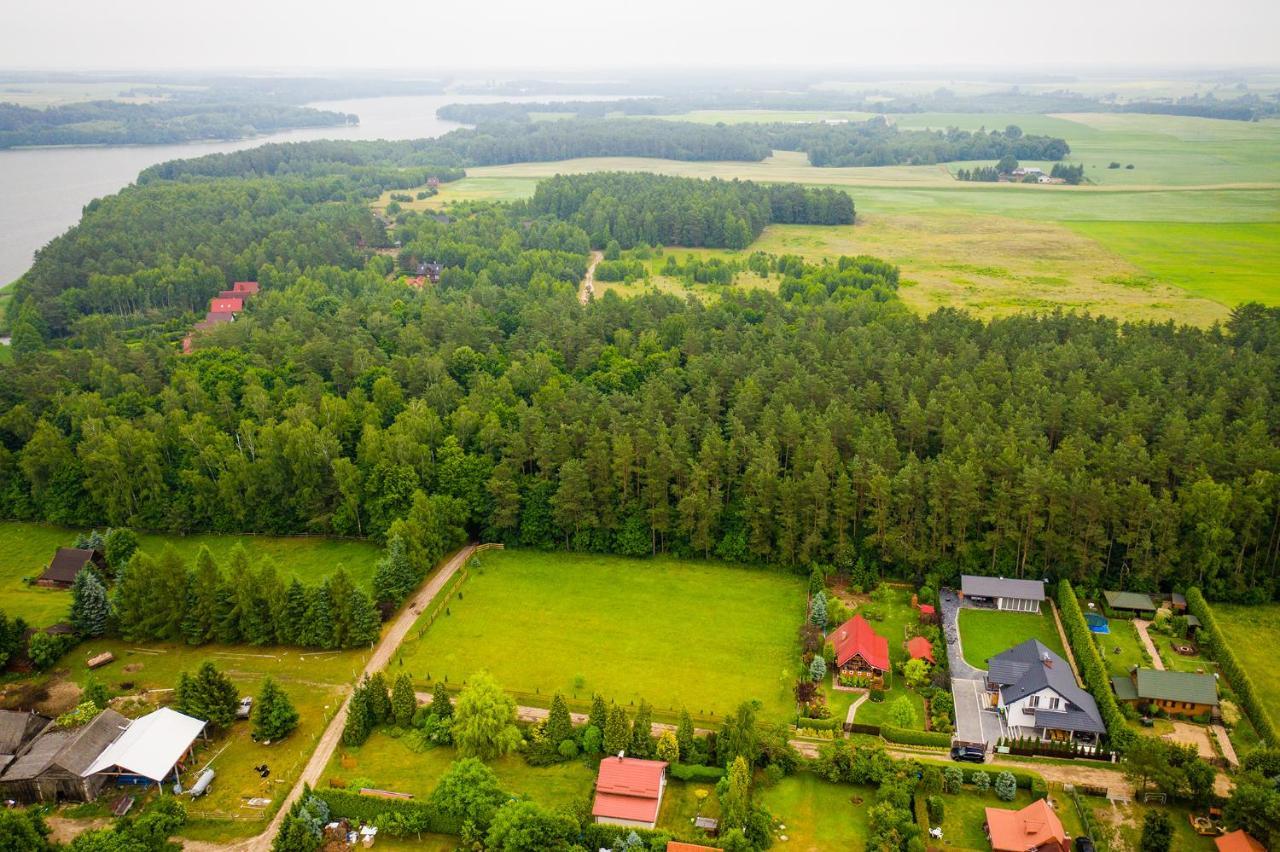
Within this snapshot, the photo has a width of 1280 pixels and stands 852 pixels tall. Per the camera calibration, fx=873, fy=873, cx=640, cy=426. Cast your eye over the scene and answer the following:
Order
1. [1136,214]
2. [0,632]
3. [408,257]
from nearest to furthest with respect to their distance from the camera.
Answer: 1. [0,632]
2. [408,257]
3. [1136,214]

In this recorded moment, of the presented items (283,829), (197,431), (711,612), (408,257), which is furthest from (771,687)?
(408,257)

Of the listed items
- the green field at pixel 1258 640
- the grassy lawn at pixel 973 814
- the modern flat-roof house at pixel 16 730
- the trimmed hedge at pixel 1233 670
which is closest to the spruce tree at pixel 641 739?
the grassy lawn at pixel 973 814

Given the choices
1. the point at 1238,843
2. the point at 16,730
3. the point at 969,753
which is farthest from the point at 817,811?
A: the point at 16,730

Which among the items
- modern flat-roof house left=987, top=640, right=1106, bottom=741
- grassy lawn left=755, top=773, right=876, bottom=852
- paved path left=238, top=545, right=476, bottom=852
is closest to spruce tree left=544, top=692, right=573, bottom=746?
grassy lawn left=755, top=773, right=876, bottom=852

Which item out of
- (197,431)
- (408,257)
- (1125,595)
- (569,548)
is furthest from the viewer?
(408,257)

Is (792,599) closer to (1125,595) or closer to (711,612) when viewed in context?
(711,612)

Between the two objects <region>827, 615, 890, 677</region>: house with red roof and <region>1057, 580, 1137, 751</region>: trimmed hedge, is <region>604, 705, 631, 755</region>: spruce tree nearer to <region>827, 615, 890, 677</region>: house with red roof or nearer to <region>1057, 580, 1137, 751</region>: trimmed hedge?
<region>827, 615, 890, 677</region>: house with red roof

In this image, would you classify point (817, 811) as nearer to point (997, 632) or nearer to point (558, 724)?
point (558, 724)
